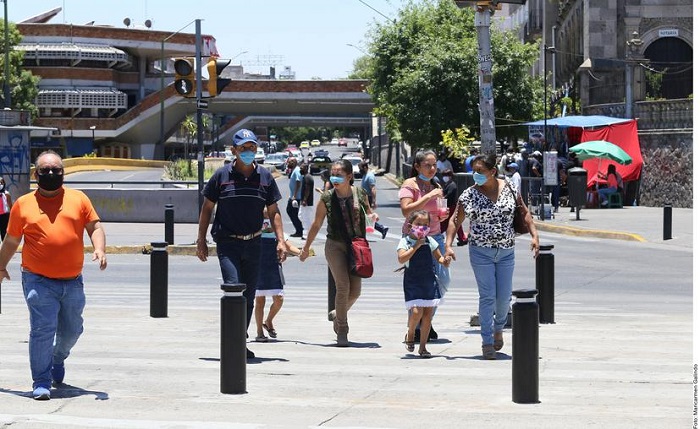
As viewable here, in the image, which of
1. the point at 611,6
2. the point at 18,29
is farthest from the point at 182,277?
the point at 18,29

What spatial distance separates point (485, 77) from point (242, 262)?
22.3 m

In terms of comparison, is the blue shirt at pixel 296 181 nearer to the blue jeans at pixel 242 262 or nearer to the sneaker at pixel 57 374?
the blue jeans at pixel 242 262

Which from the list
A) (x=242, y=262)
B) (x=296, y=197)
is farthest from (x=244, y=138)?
(x=296, y=197)

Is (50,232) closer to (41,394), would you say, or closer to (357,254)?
(41,394)

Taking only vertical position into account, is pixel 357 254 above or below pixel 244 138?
below

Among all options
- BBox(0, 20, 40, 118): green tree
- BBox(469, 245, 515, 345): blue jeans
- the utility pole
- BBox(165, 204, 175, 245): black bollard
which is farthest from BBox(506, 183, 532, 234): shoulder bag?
BBox(0, 20, 40, 118): green tree

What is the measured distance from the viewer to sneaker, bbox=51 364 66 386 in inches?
377

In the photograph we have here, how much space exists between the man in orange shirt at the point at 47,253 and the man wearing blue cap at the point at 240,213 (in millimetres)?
1880

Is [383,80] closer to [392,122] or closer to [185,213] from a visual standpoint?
[392,122]

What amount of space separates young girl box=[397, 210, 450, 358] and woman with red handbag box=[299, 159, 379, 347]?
2.02ft

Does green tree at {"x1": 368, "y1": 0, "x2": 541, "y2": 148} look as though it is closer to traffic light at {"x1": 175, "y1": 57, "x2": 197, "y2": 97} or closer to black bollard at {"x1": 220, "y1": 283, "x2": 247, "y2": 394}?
traffic light at {"x1": 175, "y1": 57, "x2": 197, "y2": 97}

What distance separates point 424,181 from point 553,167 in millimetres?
23294

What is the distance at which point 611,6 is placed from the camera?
57156 millimetres

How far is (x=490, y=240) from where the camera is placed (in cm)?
1113
